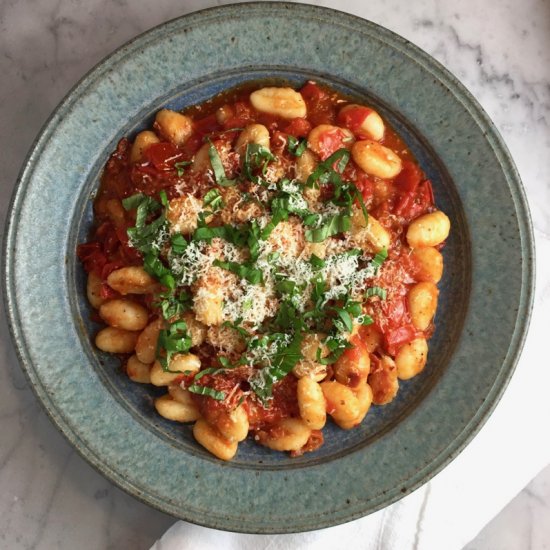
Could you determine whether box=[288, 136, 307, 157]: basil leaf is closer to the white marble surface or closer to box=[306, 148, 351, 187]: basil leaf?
box=[306, 148, 351, 187]: basil leaf

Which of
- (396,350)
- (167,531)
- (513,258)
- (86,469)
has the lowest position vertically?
(167,531)

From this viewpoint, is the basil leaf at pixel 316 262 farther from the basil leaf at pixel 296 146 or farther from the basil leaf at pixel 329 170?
the basil leaf at pixel 296 146

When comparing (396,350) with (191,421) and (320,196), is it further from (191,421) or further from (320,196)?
(191,421)

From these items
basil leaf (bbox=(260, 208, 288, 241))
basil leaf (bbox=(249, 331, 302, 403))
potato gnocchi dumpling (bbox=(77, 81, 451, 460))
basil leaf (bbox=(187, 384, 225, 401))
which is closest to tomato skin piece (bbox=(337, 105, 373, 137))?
potato gnocchi dumpling (bbox=(77, 81, 451, 460))

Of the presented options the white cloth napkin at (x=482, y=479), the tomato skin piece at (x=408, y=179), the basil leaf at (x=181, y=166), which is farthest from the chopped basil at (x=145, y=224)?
the white cloth napkin at (x=482, y=479)

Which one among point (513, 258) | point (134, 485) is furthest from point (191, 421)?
point (513, 258)

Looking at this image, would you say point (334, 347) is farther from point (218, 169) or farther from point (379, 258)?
point (218, 169)
